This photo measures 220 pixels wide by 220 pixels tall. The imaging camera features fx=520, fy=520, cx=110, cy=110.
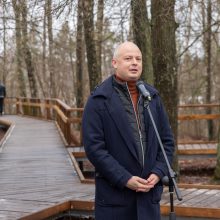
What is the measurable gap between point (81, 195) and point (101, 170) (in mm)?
3348

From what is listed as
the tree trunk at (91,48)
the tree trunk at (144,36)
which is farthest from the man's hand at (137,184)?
the tree trunk at (91,48)

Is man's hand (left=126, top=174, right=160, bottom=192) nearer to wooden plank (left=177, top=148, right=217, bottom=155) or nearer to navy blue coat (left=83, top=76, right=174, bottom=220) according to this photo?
navy blue coat (left=83, top=76, right=174, bottom=220)

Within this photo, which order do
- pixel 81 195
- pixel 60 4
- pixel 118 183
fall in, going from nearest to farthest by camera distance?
pixel 118 183 < pixel 81 195 < pixel 60 4

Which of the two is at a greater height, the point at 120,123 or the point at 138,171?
the point at 120,123

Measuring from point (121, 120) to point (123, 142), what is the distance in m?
0.16

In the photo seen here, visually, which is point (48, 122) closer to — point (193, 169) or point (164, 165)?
point (193, 169)

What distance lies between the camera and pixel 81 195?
22.6ft

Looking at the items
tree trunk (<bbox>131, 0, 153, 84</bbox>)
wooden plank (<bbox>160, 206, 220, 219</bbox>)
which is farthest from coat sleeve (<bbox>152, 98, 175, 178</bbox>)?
tree trunk (<bbox>131, 0, 153, 84</bbox>)

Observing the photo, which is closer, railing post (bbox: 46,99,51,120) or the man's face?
the man's face

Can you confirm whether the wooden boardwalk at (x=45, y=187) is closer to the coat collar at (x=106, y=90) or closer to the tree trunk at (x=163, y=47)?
the tree trunk at (x=163, y=47)

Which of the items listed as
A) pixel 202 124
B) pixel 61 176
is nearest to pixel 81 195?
pixel 61 176

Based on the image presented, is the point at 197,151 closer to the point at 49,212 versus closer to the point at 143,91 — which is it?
the point at 49,212

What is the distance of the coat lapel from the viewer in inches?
143

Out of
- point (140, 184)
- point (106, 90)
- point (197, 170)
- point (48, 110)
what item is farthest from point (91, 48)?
point (140, 184)
